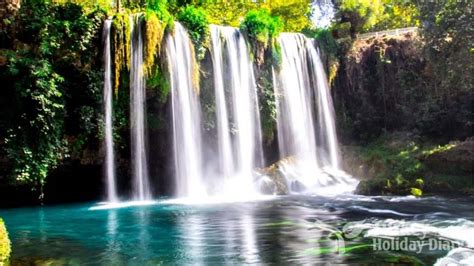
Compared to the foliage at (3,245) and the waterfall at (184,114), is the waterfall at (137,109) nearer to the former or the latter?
the waterfall at (184,114)

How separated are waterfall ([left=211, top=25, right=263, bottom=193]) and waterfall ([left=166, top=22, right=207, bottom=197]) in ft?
4.97

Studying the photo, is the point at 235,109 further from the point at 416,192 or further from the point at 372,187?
the point at 416,192

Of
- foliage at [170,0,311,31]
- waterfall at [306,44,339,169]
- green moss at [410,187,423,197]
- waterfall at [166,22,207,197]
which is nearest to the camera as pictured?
green moss at [410,187,423,197]

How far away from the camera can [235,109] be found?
21109mm

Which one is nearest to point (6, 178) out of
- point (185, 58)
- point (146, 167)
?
point (146, 167)

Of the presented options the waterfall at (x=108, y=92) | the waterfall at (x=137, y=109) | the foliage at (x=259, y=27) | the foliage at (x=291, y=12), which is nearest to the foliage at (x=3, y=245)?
the waterfall at (x=108, y=92)

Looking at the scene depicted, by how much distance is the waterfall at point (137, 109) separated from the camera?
1797 centimetres

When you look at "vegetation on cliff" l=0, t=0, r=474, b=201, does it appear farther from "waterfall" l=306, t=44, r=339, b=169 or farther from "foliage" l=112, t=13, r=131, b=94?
"waterfall" l=306, t=44, r=339, b=169

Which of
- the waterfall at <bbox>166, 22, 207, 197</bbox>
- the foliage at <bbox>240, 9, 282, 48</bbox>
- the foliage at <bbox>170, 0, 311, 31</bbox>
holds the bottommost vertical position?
the waterfall at <bbox>166, 22, 207, 197</bbox>

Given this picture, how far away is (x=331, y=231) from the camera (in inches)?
389

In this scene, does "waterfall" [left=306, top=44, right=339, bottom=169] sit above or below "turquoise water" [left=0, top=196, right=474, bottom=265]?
above

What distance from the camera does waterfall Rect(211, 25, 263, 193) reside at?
20625mm

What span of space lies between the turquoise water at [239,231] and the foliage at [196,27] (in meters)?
7.68

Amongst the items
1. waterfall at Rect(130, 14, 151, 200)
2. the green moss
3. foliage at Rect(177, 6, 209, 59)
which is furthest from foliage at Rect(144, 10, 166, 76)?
the green moss
